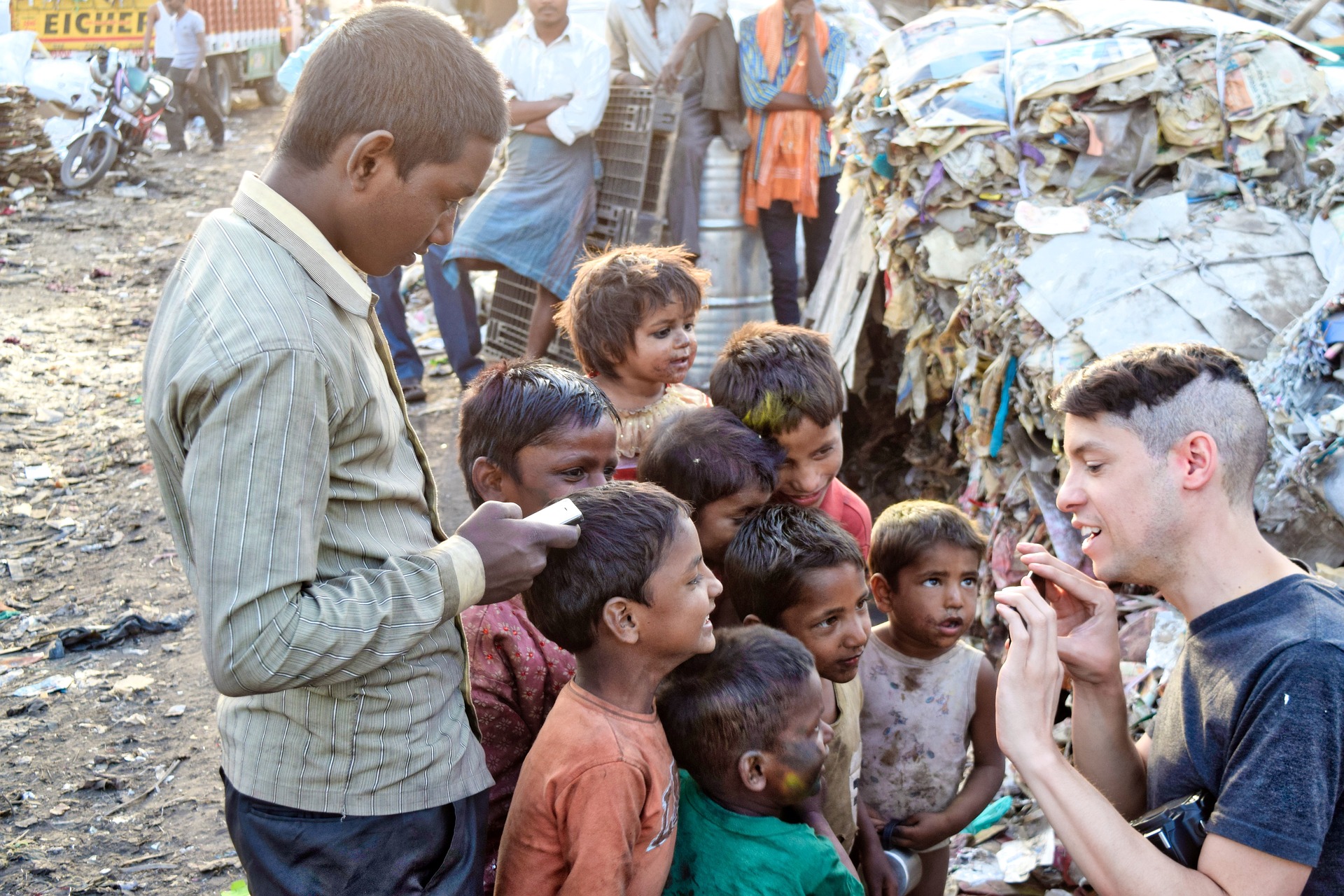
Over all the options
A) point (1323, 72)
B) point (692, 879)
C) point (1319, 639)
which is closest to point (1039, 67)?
point (1323, 72)

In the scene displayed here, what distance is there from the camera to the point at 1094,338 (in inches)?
155

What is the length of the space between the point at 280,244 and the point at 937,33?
14.4 feet

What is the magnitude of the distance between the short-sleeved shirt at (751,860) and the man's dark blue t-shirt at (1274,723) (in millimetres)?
641

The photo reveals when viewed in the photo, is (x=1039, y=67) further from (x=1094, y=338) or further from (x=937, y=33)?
(x=1094, y=338)

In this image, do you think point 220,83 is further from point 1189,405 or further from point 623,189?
point 1189,405

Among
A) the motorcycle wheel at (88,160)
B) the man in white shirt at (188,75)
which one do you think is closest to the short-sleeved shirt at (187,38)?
the man in white shirt at (188,75)

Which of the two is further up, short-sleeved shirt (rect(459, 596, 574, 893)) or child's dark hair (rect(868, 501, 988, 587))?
child's dark hair (rect(868, 501, 988, 587))

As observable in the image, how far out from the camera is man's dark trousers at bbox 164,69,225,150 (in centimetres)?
1470

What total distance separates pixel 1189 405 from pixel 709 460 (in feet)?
3.43

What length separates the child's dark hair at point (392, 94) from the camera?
1.41 m

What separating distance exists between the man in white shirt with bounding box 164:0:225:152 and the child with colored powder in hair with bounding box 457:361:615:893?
14.3 m

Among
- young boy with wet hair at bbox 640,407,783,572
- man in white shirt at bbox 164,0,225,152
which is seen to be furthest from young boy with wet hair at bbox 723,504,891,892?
man in white shirt at bbox 164,0,225,152

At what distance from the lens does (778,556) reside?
2.28m

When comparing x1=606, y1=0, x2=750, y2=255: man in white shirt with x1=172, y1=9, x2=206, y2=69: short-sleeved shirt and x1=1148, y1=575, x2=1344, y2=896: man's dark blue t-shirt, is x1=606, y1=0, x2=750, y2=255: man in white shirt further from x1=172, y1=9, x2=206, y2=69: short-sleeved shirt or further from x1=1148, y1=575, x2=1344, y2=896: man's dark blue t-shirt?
x1=172, y1=9, x2=206, y2=69: short-sleeved shirt
